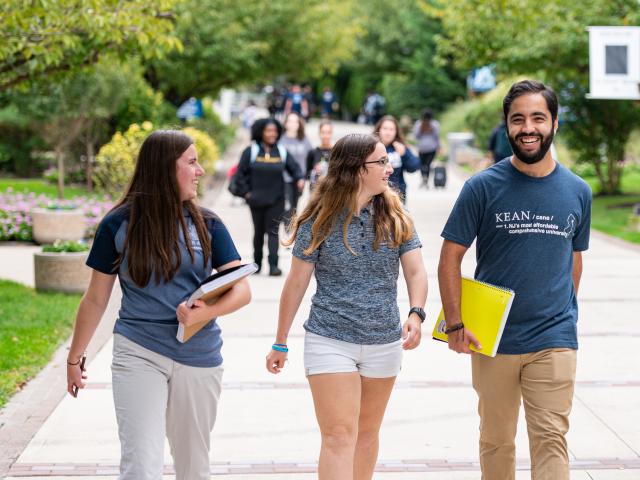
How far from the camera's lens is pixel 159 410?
3908mm

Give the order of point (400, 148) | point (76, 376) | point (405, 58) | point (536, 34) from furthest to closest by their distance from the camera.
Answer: point (405, 58) < point (536, 34) < point (400, 148) < point (76, 376)

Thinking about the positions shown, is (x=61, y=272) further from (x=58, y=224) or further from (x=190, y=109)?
(x=190, y=109)

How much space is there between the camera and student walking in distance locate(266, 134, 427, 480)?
4.27 meters

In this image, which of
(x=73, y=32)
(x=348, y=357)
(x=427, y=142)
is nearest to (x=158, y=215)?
(x=348, y=357)

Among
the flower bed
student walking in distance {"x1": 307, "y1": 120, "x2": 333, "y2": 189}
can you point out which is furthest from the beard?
the flower bed

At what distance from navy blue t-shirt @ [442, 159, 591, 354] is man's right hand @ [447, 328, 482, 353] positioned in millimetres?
105

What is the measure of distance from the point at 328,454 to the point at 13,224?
36.4ft

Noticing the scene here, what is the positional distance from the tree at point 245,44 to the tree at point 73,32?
37.6ft

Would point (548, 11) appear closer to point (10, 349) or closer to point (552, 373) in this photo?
point (10, 349)

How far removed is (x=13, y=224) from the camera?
14.6 m

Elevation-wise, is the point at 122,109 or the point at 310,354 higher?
the point at 122,109

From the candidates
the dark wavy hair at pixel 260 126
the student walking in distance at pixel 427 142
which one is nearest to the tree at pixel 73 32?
the dark wavy hair at pixel 260 126

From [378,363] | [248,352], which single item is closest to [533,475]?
[378,363]

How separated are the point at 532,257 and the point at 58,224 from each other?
1010 cm
